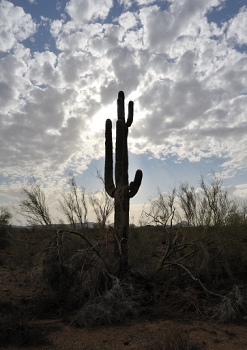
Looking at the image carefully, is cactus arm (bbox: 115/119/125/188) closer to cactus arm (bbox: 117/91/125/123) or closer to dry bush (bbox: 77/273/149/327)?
cactus arm (bbox: 117/91/125/123)

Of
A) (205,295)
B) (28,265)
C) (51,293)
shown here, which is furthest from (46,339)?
(28,265)

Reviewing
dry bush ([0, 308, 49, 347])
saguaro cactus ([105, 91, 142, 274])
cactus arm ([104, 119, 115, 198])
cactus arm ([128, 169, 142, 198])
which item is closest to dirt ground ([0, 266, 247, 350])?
dry bush ([0, 308, 49, 347])

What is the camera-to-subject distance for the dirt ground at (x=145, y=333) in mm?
6156

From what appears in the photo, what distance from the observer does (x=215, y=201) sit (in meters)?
14.0

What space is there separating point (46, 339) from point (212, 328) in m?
3.78

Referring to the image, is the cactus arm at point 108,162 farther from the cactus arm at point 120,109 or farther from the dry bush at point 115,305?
the dry bush at point 115,305

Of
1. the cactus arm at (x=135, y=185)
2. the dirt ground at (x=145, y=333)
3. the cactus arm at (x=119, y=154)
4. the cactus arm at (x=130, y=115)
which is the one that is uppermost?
the cactus arm at (x=130, y=115)

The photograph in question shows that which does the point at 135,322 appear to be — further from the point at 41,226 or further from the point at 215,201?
the point at 215,201

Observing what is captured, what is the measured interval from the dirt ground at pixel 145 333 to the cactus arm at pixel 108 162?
426 centimetres

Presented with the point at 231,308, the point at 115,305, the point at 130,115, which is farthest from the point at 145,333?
the point at 130,115

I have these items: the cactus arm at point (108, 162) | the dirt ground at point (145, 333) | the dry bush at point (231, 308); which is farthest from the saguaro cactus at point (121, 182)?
the dry bush at point (231, 308)

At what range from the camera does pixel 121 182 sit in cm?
1077

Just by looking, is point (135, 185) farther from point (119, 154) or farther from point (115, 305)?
point (115, 305)

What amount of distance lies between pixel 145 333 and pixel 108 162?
609 cm
